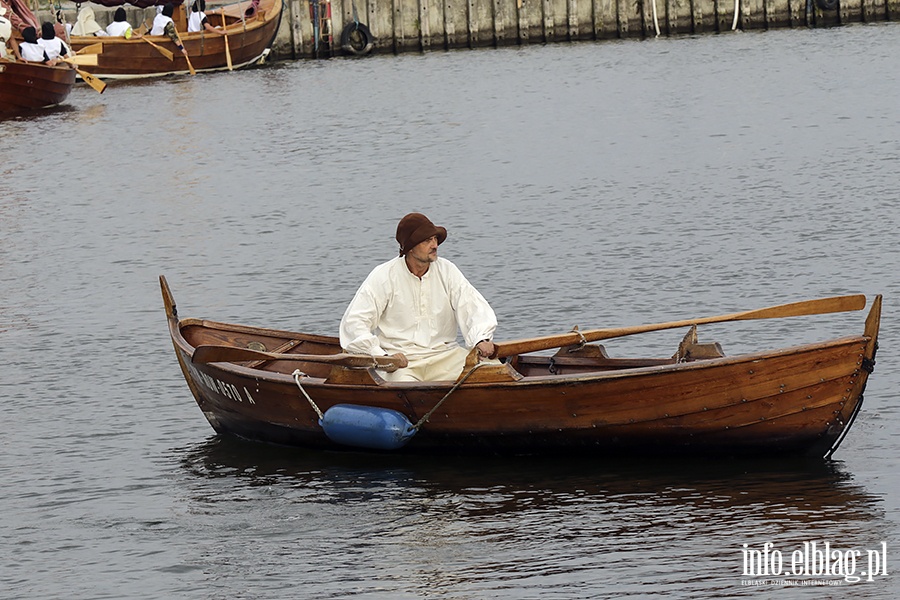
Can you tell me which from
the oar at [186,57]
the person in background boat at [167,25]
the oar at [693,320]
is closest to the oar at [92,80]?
the person in background boat at [167,25]

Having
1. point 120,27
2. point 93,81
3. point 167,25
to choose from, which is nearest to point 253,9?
point 167,25

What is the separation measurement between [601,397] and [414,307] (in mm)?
1568

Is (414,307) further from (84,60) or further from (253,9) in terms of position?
(253,9)

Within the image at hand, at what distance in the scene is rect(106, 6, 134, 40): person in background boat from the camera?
4362 centimetres

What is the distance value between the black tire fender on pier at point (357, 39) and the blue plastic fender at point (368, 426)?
117 feet

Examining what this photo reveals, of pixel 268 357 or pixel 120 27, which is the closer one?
pixel 268 357

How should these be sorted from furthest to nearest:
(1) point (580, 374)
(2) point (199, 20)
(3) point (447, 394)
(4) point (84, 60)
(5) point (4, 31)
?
(2) point (199, 20), (4) point (84, 60), (5) point (4, 31), (3) point (447, 394), (1) point (580, 374)

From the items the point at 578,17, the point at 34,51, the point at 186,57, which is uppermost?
the point at 34,51

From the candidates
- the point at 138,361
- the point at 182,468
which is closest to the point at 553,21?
the point at 138,361

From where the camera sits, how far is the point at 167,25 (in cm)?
4353

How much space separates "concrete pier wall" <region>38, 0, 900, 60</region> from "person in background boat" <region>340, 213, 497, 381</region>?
34.7 meters

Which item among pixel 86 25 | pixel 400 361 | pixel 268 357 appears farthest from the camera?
pixel 86 25

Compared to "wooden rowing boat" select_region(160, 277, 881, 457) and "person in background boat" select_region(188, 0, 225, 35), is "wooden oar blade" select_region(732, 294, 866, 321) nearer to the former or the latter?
"wooden rowing boat" select_region(160, 277, 881, 457)

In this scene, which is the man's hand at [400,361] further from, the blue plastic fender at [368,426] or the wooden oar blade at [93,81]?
the wooden oar blade at [93,81]
